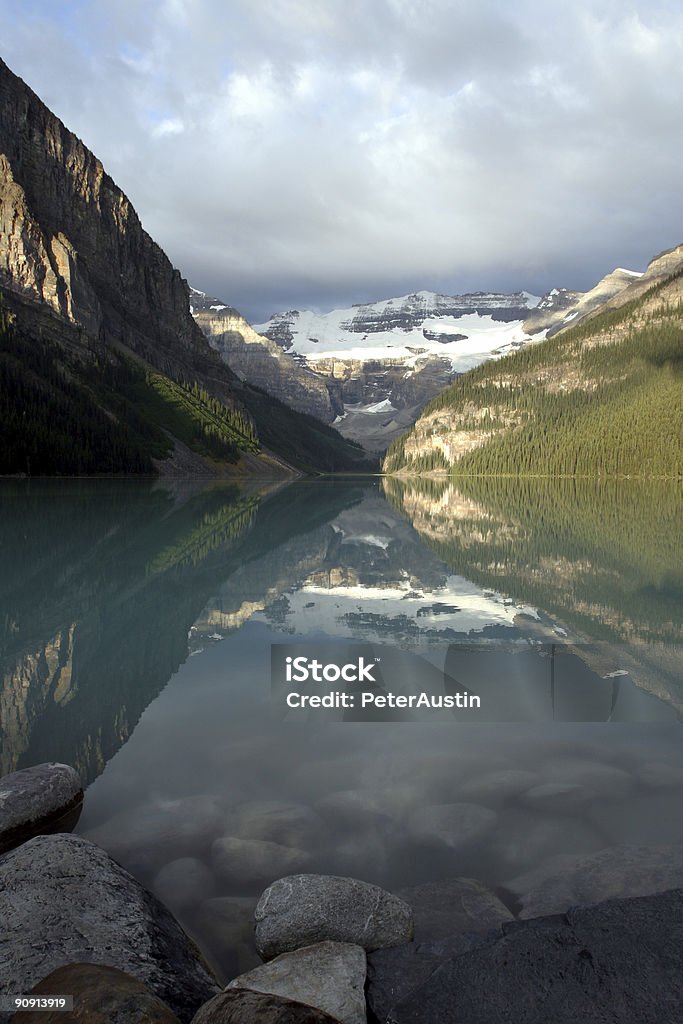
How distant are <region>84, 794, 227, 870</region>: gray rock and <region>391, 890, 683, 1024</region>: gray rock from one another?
3754mm

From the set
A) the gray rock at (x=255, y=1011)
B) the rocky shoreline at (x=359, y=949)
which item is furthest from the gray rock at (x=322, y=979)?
the gray rock at (x=255, y=1011)

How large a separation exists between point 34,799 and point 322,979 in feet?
14.8

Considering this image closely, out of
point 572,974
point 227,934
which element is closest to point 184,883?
point 227,934

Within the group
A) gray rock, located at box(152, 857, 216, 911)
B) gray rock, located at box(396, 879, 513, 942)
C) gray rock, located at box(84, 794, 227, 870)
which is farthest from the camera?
gray rock, located at box(84, 794, 227, 870)

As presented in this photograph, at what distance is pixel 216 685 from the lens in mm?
13156

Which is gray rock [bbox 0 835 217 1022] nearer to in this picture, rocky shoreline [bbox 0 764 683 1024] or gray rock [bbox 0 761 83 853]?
rocky shoreline [bbox 0 764 683 1024]

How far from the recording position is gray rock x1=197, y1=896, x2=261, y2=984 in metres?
6.11

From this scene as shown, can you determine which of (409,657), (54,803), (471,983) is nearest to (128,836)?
(54,803)

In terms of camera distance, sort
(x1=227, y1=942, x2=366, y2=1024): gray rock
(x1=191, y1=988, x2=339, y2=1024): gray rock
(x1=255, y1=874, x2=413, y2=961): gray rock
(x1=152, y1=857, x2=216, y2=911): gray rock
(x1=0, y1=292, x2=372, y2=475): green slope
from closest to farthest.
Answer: (x1=191, y1=988, x2=339, y2=1024): gray rock < (x1=227, y1=942, x2=366, y2=1024): gray rock < (x1=255, y1=874, x2=413, y2=961): gray rock < (x1=152, y1=857, x2=216, y2=911): gray rock < (x1=0, y1=292, x2=372, y2=475): green slope

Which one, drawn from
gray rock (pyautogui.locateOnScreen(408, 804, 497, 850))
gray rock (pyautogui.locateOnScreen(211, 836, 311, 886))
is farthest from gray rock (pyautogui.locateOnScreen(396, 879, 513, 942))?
gray rock (pyautogui.locateOnScreen(211, 836, 311, 886))

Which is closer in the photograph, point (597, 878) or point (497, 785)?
point (597, 878)

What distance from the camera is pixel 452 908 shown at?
6547 mm

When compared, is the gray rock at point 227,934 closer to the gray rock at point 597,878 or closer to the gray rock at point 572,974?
the gray rock at point 572,974

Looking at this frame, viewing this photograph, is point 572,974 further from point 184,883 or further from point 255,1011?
point 184,883
